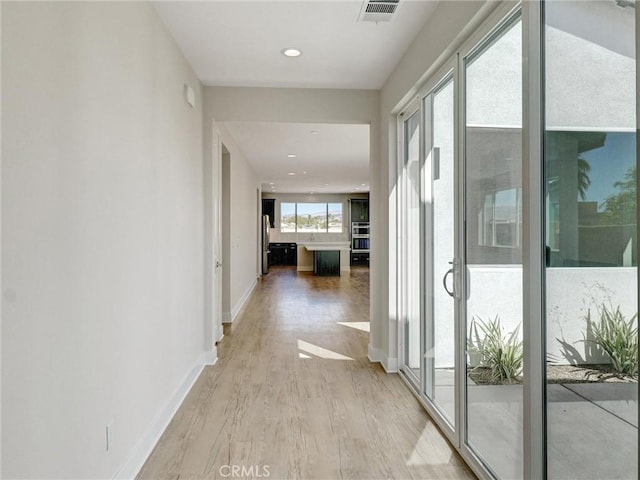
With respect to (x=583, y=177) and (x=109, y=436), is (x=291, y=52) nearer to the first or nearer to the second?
(x=583, y=177)

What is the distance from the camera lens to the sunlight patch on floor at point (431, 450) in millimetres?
2164

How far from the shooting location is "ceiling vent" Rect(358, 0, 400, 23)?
2.31 metres

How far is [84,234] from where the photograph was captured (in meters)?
1.57

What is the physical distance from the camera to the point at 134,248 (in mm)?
2096

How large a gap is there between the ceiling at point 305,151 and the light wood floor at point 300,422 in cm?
265

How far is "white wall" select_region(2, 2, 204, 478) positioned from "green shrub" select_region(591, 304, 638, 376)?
1.75 meters

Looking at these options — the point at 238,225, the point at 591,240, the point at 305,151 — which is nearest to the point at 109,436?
the point at 591,240

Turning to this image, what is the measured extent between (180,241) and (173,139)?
72 centimetres

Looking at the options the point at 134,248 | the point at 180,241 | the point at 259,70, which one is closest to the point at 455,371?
the point at 134,248

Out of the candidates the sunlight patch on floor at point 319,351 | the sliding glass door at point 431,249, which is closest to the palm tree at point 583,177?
the sliding glass door at point 431,249

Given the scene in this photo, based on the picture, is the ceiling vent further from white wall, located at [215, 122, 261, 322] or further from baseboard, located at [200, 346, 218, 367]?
baseboard, located at [200, 346, 218, 367]

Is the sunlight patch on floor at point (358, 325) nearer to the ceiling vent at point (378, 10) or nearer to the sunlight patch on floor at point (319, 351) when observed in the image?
the sunlight patch on floor at point (319, 351)

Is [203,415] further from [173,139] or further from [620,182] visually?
[620,182]

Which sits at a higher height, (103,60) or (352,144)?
(352,144)
